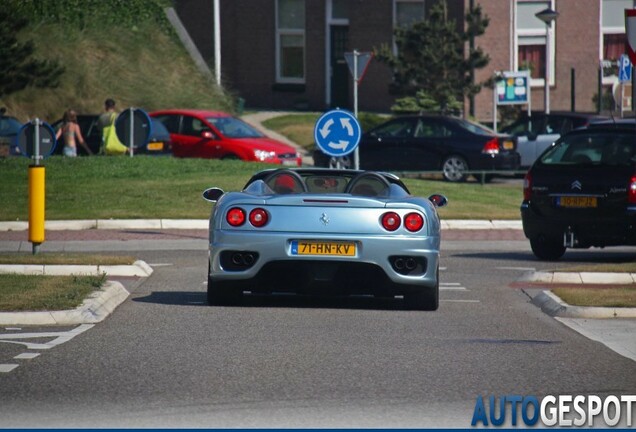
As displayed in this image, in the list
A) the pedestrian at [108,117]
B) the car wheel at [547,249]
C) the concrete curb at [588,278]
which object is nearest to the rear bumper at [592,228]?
the car wheel at [547,249]

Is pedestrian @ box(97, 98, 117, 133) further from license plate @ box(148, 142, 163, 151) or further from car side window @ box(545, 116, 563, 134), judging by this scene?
car side window @ box(545, 116, 563, 134)

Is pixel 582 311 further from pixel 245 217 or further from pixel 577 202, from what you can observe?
pixel 577 202

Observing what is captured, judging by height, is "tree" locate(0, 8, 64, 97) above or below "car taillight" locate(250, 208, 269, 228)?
above

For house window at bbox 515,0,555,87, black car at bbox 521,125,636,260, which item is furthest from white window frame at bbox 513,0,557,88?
black car at bbox 521,125,636,260

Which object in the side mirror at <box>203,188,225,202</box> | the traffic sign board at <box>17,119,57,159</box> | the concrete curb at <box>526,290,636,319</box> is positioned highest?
the traffic sign board at <box>17,119,57,159</box>

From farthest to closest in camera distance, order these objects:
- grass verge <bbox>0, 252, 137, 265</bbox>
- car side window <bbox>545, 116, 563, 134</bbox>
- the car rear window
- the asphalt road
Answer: car side window <bbox>545, 116, 563, 134</bbox> → the car rear window → grass verge <bbox>0, 252, 137, 265</bbox> → the asphalt road

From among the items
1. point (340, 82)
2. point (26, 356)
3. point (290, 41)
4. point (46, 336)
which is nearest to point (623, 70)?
point (340, 82)

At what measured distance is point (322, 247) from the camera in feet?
40.7

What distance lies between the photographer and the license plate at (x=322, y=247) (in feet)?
40.7

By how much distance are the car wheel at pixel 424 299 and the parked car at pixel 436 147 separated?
1905 cm

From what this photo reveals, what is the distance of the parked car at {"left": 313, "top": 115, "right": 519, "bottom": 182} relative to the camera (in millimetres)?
32625

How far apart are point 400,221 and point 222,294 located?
1.74 metres

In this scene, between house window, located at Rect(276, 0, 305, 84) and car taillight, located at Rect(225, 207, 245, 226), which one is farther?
house window, located at Rect(276, 0, 305, 84)

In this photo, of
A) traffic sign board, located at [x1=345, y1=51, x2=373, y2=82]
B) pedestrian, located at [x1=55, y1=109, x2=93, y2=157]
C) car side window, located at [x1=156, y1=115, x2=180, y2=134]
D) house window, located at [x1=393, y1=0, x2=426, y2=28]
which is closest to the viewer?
traffic sign board, located at [x1=345, y1=51, x2=373, y2=82]
